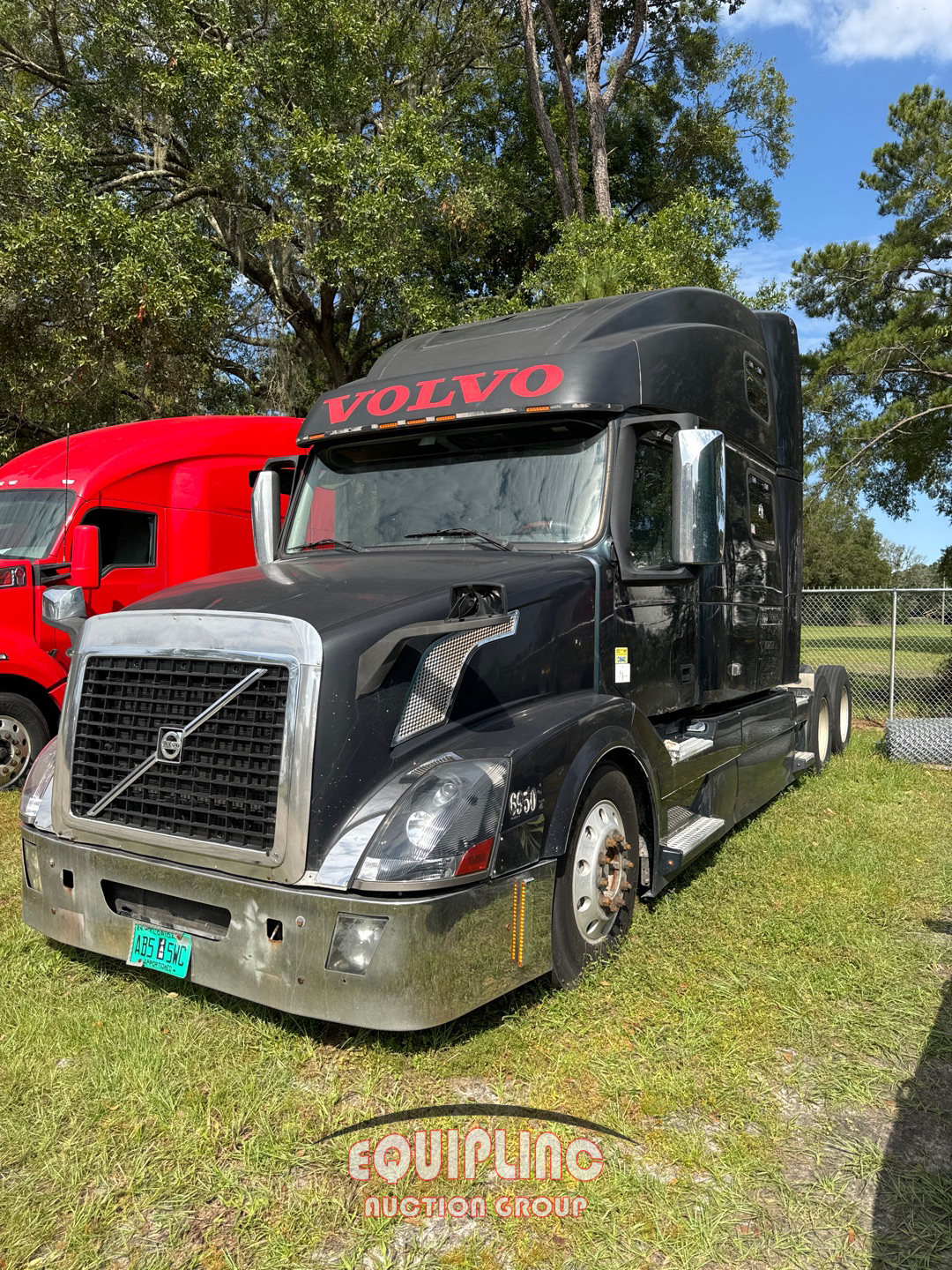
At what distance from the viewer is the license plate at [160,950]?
329 centimetres

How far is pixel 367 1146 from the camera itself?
280cm

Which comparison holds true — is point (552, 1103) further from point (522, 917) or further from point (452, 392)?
point (452, 392)

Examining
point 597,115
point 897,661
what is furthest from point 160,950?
point 597,115

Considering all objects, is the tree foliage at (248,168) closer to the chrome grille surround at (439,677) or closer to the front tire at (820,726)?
the front tire at (820,726)

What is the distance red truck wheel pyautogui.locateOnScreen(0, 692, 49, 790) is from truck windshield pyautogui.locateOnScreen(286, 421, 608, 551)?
140 inches

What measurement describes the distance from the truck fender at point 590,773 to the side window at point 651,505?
38.0 inches

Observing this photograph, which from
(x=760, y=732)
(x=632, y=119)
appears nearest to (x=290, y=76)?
(x=632, y=119)

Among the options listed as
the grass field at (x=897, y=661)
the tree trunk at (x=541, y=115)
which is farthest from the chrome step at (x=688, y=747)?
the tree trunk at (x=541, y=115)

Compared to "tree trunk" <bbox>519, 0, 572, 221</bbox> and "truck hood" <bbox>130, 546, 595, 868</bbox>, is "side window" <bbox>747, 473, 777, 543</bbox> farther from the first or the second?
"tree trunk" <bbox>519, 0, 572, 221</bbox>

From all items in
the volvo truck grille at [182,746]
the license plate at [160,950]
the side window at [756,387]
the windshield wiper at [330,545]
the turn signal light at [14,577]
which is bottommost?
the license plate at [160,950]

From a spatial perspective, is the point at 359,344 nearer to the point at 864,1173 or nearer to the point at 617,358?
the point at 617,358

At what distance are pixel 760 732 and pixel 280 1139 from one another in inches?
172

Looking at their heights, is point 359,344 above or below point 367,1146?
above

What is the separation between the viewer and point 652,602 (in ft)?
15.3
